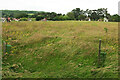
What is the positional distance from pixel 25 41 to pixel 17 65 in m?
2.95

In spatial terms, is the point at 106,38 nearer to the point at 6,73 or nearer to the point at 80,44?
the point at 80,44

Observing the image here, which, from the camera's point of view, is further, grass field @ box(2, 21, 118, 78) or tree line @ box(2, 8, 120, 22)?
tree line @ box(2, 8, 120, 22)

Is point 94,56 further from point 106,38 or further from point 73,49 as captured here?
point 106,38

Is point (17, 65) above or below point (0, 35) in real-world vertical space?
below

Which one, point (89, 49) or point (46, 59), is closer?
point (46, 59)

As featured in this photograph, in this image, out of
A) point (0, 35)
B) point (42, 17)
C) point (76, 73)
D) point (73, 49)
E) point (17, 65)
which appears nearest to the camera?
point (76, 73)

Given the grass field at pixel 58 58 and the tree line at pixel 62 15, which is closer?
the grass field at pixel 58 58

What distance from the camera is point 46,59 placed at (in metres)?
8.45

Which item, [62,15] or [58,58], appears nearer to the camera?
Answer: [58,58]

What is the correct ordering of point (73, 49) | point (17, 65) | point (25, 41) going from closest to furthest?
point (17, 65) < point (73, 49) < point (25, 41)

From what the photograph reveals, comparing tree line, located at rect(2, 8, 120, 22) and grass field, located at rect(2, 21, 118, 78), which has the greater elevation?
tree line, located at rect(2, 8, 120, 22)

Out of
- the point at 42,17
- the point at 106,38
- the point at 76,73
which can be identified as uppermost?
the point at 42,17

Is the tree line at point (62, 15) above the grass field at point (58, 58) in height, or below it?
above

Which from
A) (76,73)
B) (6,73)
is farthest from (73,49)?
(6,73)
